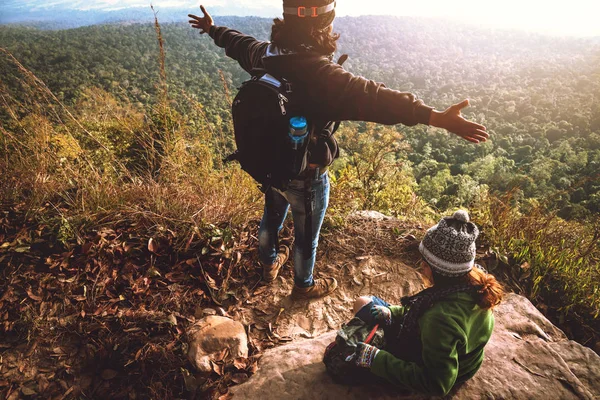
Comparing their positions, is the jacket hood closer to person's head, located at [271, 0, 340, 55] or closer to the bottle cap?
person's head, located at [271, 0, 340, 55]

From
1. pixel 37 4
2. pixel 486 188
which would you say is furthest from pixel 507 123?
pixel 37 4

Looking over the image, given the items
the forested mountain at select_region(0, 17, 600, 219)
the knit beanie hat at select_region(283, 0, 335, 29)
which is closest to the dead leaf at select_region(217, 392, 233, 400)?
the knit beanie hat at select_region(283, 0, 335, 29)

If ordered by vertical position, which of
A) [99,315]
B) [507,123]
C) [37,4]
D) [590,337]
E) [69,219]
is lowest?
[507,123]

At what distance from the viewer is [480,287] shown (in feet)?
4.29

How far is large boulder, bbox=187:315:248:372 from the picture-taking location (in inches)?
70.0

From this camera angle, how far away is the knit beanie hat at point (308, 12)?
4.45 feet

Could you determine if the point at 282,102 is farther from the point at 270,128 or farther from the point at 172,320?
the point at 172,320

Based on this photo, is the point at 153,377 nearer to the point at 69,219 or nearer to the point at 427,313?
the point at 69,219

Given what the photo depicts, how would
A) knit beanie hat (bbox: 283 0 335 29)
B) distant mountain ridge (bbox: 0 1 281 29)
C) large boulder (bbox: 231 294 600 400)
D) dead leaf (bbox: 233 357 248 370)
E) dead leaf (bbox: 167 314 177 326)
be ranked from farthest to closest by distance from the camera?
distant mountain ridge (bbox: 0 1 281 29)
dead leaf (bbox: 167 314 177 326)
dead leaf (bbox: 233 357 248 370)
large boulder (bbox: 231 294 600 400)
knit beanie hat (bbox: 283 0 335 29)

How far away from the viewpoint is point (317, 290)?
7.93 ft

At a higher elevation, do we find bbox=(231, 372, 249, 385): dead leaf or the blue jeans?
the blue jeans

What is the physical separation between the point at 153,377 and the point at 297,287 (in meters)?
1.05

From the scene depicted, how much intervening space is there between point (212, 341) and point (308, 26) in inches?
69.9

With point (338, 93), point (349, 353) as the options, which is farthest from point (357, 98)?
point (349, 353)
